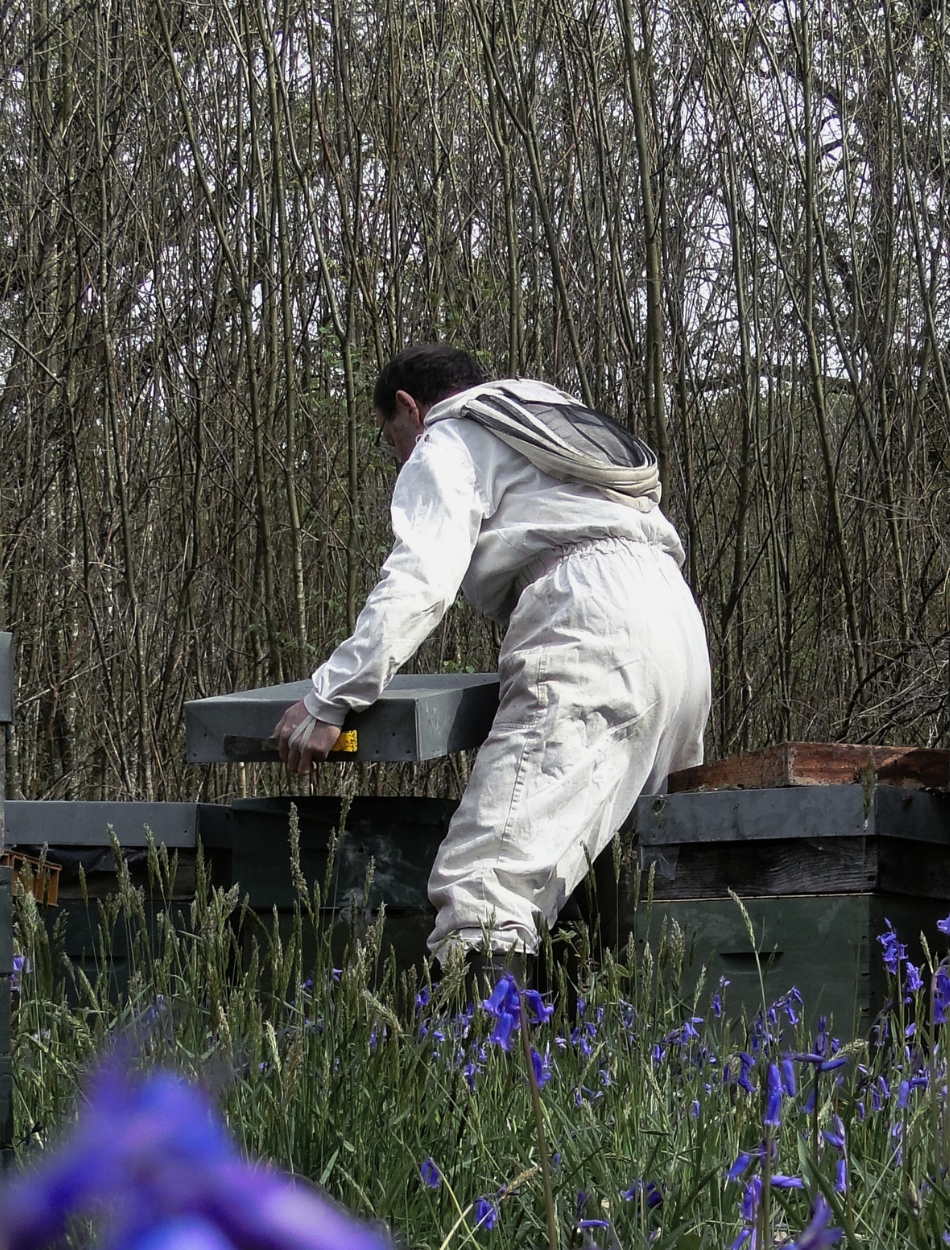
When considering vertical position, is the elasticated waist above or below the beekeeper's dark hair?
below

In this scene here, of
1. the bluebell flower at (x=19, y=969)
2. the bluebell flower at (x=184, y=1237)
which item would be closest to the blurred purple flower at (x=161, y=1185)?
the bluebell flower at (x=184, y=1237)

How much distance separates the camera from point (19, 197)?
235 inches

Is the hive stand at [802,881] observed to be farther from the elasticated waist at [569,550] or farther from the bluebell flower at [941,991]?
the bluebell flower at [941,991]

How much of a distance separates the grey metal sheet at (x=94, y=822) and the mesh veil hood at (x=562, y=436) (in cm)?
109

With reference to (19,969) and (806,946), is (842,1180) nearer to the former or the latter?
(806,946)

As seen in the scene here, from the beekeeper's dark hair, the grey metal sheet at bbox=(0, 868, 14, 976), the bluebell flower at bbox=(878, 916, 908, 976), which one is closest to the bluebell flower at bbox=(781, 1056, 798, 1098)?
the bluebell flower at bbox=(878, 916, 908, 976)

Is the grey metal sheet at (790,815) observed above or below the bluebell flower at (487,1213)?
above

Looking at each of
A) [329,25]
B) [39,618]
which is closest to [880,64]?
[329,25]

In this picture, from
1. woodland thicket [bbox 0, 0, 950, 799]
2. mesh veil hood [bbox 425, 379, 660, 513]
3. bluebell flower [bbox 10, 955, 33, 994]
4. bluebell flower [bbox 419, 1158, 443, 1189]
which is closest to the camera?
bluebell flower [bbox 419, 1158, 443, 1189]

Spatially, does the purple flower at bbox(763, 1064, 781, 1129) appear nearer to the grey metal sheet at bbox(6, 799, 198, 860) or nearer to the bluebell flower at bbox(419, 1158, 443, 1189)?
the bluebell flower at bbox(419, 1158, 443, 1189)

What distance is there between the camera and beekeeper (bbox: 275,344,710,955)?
305 centimetres

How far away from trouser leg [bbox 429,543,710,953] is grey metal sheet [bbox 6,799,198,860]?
69 centimetres

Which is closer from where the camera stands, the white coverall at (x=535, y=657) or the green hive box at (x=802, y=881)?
the green hive box at (x=802, y=881)

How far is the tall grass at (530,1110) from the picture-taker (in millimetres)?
1422
